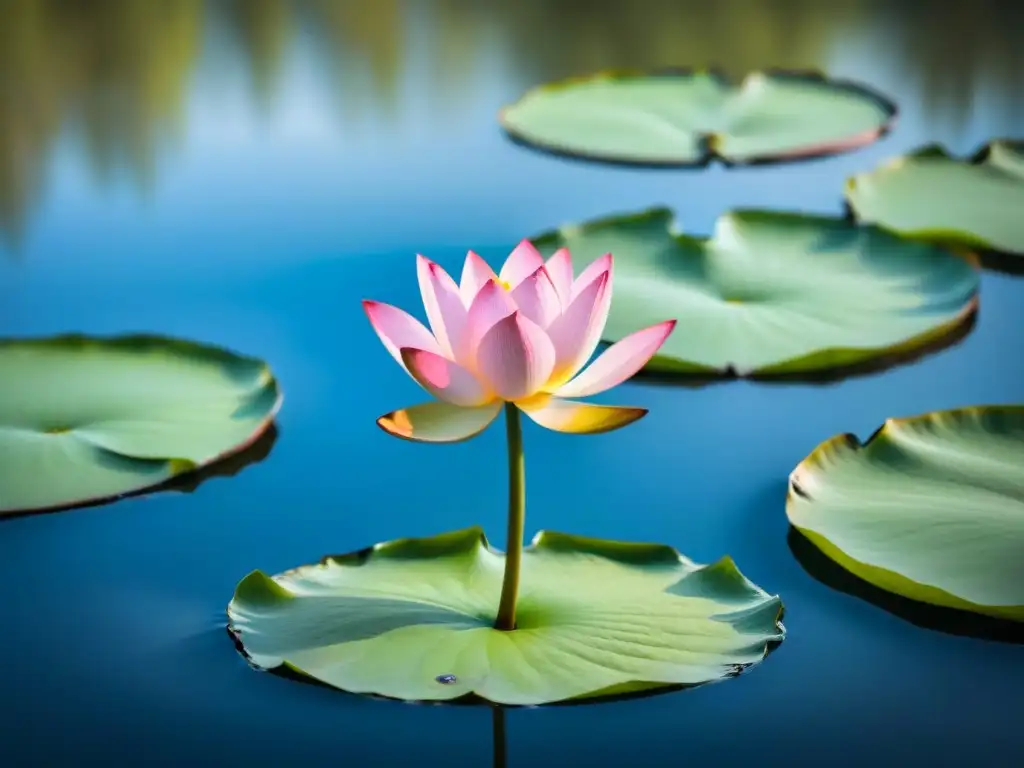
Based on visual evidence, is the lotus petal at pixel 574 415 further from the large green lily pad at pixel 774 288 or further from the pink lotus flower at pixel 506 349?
the large green lily pad at pixel 774 288

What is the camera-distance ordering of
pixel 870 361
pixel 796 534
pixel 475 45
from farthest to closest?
1. pixel 475 45
2. pixel 870 361
3. pixel 796 534

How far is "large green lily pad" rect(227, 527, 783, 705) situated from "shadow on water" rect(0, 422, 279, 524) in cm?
31

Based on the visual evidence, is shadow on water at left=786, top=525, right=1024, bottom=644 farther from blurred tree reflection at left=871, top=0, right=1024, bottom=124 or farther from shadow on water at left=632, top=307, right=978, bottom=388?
blurred tree reflection at left=871, top=0, right=1024, bottom=124

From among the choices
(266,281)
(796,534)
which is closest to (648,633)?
(796,534)

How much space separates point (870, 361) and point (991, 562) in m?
0.55

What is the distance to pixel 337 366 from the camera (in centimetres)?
179

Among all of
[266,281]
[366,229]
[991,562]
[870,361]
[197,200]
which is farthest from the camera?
[197,200]

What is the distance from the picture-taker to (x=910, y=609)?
1231mm

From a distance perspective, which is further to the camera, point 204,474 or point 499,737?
point 204,474

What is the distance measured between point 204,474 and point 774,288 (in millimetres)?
836

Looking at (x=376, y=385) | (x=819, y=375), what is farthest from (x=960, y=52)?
(x=376, y=385)

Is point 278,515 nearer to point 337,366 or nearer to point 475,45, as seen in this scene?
point 337,366

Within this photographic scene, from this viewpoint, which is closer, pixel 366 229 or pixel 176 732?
pixel 176 732

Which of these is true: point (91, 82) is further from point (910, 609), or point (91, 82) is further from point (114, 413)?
point (910, 609)
